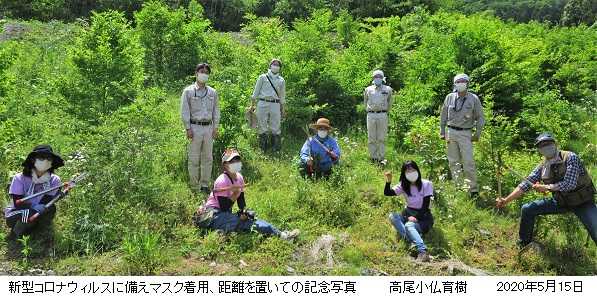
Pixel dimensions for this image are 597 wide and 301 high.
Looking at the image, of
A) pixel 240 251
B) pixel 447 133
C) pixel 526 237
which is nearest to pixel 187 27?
pixel 447 133

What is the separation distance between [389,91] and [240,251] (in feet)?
15.2

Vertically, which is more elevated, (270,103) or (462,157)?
(270,103)

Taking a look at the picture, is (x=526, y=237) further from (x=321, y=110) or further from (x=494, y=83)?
(x=321, y=110)

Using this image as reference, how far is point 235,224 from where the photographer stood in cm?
672

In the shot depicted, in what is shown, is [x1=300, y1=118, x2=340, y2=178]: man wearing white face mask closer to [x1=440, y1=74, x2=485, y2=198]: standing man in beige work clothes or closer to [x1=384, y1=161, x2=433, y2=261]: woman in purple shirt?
[x1=384, y1=161, x2=433, y2=261]: woman in purple shirt

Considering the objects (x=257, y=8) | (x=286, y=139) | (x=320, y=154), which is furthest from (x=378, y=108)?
(x=257, y=8)

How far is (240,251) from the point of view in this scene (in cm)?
645

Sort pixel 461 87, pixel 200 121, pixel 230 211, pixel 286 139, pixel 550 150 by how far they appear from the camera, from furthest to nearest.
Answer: pixel 286 139 → pixel 461 87 → pixel 200 121 → pixel 230 211 → pixel 550 150

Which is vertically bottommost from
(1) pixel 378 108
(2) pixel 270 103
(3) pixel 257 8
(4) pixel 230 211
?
(4) pixel 230 211

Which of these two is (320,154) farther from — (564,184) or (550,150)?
(564,184)

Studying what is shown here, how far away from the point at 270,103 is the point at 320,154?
2.18 meters

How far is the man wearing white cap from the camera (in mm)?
9594

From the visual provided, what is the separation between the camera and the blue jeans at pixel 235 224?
6730mm

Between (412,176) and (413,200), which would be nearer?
(412,176)
